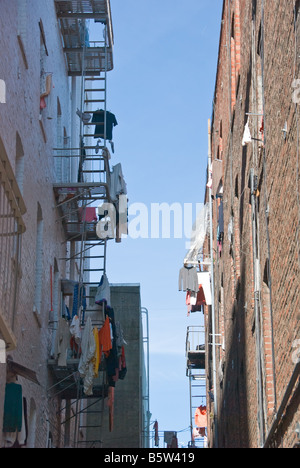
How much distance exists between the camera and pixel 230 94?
1853 cm

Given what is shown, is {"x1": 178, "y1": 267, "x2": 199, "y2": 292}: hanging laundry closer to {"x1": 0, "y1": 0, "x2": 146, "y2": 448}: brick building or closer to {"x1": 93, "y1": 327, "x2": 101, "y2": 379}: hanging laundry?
{"x1": 0, "y1": 0, "x2": 146, "y2": 448}: brick building

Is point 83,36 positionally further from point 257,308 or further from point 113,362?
point 257,308

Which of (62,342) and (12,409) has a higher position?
(62,342)

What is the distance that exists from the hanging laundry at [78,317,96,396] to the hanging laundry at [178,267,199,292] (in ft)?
26.6

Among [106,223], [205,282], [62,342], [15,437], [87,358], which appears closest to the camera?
[15,437]

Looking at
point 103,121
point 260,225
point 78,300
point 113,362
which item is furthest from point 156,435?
point 260,225

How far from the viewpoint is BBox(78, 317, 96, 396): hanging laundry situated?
17.1 meters

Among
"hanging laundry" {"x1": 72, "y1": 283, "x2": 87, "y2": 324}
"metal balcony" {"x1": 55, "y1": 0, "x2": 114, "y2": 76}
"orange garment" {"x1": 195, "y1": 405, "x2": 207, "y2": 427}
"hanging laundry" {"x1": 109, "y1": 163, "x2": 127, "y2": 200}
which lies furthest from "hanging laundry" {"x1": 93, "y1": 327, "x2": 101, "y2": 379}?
"orange garment" {"x1": 195, "y1": 405, "x2": 207, "y2": 427}

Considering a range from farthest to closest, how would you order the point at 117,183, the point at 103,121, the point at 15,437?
the point at 103,121 < the point at 117,183 < the point at 15,437

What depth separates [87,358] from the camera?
1714 centimetres

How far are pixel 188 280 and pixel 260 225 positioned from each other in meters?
12.4

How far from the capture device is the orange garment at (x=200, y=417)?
103 ft

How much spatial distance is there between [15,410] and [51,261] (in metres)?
6.40

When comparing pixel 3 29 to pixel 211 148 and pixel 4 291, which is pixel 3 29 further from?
pixel 211 148
